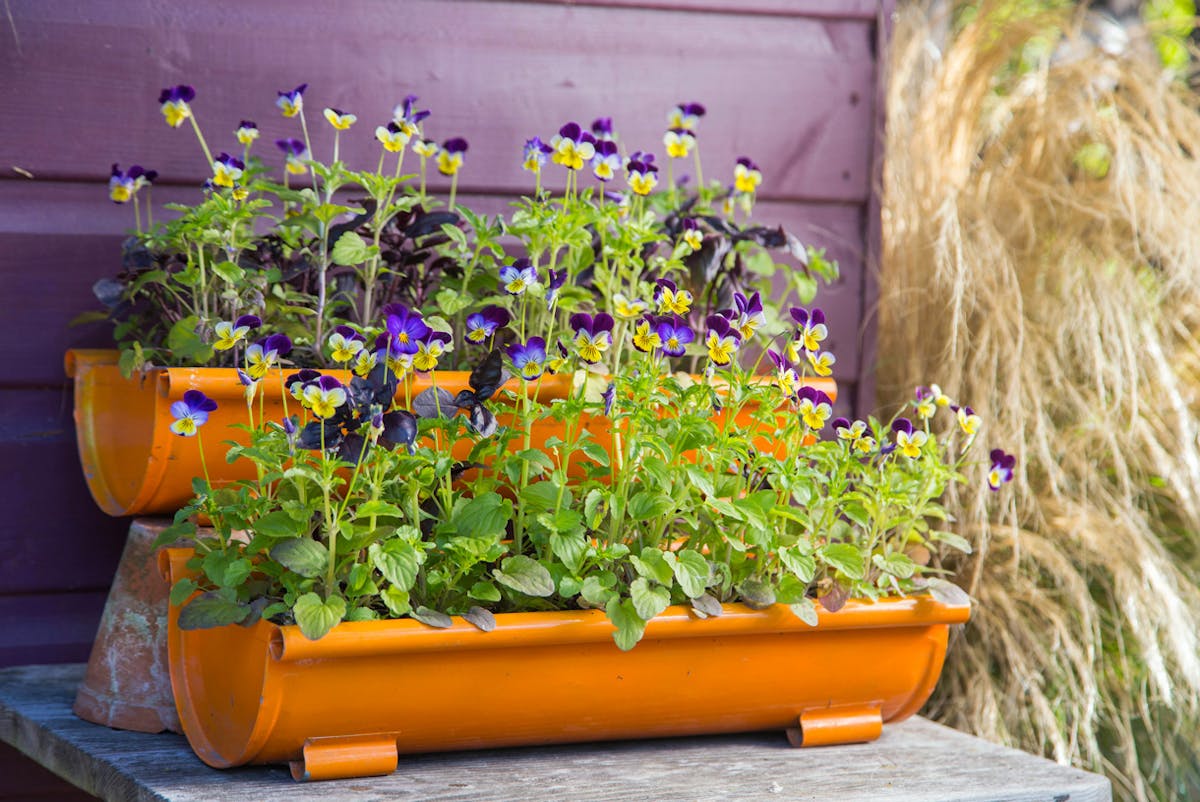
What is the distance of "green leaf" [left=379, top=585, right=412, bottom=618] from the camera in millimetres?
1255

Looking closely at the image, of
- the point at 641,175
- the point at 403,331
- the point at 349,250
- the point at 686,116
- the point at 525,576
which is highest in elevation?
the point at 686,116

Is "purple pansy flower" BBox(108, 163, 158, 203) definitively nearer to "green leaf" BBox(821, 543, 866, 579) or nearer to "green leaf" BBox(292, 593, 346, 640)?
"green leaf" BBox(292, 593, 346, 640)

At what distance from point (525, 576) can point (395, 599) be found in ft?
0.43

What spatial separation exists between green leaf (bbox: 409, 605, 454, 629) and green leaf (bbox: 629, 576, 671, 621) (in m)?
0.18

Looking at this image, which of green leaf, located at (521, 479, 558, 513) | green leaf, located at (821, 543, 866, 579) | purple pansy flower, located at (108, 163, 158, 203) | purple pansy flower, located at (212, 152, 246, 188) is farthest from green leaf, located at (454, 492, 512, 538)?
purple pansy flower, located at (108, 163, 158, 203)

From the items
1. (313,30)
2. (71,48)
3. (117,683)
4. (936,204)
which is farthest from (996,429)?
(71,48)

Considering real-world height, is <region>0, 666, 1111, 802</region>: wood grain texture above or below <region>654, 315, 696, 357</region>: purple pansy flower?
below

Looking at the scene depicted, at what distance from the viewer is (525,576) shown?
131 cm

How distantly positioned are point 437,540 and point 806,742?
495 mm

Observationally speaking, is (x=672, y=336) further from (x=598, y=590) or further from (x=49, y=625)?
(x=49, y=625)

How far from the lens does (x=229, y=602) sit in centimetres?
126

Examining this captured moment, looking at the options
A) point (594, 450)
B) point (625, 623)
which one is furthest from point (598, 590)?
point (594, 450)

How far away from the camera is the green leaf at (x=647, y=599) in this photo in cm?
129

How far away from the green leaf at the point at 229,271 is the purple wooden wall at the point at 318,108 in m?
0.35
